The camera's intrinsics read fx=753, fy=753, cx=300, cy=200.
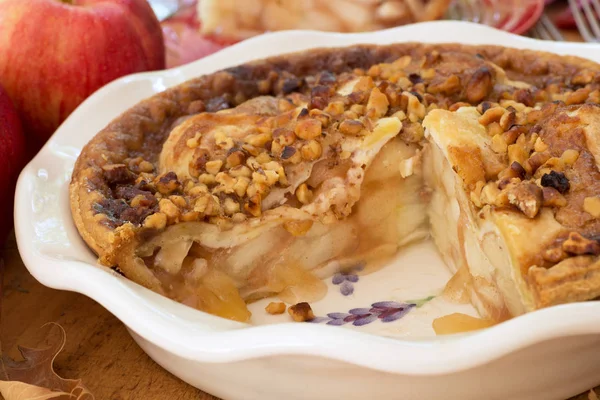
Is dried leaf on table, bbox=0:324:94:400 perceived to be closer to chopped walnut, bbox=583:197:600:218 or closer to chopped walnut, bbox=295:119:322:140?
chopped walnut, bbox=295:119:322:140

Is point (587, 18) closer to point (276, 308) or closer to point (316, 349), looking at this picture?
point (276, 308)

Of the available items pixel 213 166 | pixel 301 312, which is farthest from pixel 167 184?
pixel 301 312

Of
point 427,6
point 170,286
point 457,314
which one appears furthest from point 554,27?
point 170,286

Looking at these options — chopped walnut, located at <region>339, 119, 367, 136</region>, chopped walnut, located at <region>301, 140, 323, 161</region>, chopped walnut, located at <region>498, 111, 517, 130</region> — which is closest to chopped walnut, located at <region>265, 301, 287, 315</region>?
chopped walnut, located at <region>301, 140, 323, 161</region>

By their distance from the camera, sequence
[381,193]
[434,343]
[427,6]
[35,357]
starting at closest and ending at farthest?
[434,343]
[35,357]
[381,193]
[427,6]

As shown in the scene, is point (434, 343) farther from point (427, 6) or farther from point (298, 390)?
point (427, 6)

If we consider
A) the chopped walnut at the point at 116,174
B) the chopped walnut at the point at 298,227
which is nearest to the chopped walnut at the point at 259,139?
the chopped walnut at the point at 298,227
